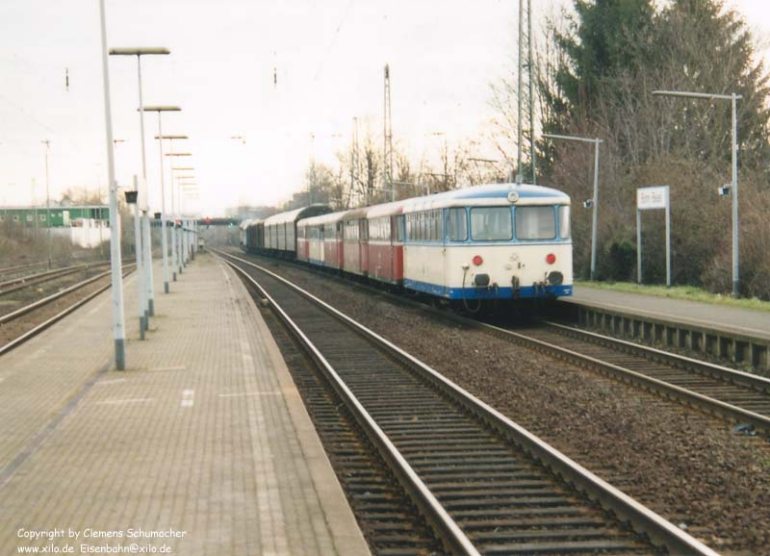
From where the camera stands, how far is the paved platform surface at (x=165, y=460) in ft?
21.2

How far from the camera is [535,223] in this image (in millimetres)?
21703

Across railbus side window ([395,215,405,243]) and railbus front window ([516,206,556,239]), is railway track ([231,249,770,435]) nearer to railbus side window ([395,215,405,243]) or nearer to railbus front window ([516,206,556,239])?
railbus front window ([516,206,556,239])

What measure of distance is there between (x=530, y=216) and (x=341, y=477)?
A: 1378 cm

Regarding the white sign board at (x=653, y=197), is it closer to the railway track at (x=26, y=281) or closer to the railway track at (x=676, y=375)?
the railway track at (x=676, y=375)

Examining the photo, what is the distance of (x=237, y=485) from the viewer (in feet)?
25.6

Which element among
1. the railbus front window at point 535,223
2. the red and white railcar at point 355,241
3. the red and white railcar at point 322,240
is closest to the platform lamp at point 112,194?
the railbus front window at point 535,223

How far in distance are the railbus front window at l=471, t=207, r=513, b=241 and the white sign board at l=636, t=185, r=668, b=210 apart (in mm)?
6582

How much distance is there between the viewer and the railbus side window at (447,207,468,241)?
2144 cm

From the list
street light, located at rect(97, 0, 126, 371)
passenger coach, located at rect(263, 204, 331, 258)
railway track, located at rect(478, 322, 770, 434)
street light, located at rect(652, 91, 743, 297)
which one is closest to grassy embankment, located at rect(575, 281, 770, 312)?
street light, located at rect(652, 91, 743, 297)

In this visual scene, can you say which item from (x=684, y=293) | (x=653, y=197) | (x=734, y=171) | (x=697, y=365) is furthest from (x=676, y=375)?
(x=653, y=197)

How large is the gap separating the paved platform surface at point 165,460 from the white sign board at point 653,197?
1328 cm

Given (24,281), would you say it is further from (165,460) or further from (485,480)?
(485,480)

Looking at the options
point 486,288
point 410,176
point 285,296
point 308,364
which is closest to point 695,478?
point 308,364

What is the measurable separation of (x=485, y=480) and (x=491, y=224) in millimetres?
13555
